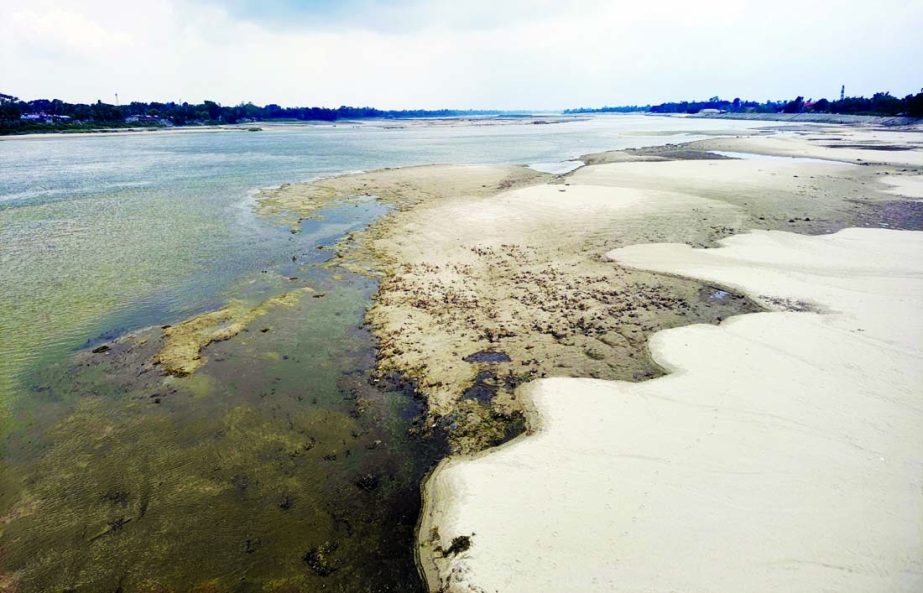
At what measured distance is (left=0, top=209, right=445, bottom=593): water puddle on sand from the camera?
19.0 feet

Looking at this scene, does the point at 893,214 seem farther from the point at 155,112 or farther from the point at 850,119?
the point at 155,112

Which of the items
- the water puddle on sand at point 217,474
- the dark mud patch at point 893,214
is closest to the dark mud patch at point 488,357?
the water puddle on sand at point 217,474

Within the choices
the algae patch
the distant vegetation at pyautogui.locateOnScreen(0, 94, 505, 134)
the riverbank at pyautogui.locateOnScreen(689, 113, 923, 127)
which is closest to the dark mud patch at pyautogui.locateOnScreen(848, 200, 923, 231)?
the algae patch

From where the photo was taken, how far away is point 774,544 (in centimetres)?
538

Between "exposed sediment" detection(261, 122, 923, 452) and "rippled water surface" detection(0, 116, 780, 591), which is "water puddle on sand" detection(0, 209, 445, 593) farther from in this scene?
"exposed sediment" detection(261, 122, 923, 452)

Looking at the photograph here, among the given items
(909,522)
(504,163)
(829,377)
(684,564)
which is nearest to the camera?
(684,564)

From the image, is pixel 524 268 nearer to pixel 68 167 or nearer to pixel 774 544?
pixel 774 544

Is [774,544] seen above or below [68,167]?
below

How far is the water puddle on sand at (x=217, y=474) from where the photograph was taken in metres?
5.78

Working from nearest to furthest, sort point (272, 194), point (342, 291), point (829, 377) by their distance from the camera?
1. point (829, 377)
2. point (342, 291)
3. point (272, 194)

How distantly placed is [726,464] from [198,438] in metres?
8.49

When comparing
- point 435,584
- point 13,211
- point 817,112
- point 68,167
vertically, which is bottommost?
point 435,584

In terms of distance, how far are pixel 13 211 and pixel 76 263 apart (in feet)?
45.5

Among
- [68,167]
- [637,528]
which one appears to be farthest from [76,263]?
[68,167]
